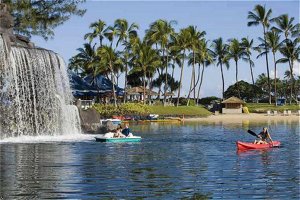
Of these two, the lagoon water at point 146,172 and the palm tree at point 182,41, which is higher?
the palm tree at point 182,41

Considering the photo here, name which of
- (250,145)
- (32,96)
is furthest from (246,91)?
(250,145)

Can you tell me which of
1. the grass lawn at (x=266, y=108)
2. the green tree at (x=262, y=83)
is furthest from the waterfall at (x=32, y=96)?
the green tree at (x=262, y=83)

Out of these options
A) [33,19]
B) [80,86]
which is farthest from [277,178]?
[80,86]

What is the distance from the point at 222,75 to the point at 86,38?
3298 cm

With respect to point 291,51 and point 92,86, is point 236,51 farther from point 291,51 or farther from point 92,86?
point 92,86

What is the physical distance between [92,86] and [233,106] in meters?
25.7

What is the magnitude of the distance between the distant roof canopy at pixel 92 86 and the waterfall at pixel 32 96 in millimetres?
44173

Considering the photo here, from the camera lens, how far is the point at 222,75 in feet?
388

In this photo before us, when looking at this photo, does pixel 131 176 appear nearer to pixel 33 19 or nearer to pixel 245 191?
pixel 245 191

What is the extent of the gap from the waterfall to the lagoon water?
8.91 meters

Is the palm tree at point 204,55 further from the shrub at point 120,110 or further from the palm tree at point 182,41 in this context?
the shrub at point 120,110

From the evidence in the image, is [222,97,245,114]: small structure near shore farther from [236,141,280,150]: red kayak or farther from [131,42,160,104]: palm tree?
[236,141,280,150]: red kayak

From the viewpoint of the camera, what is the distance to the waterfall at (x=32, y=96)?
42.6 metres

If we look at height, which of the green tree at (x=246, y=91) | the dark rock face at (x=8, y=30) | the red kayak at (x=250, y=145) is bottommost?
the red kayak at (x=250, y=145)
